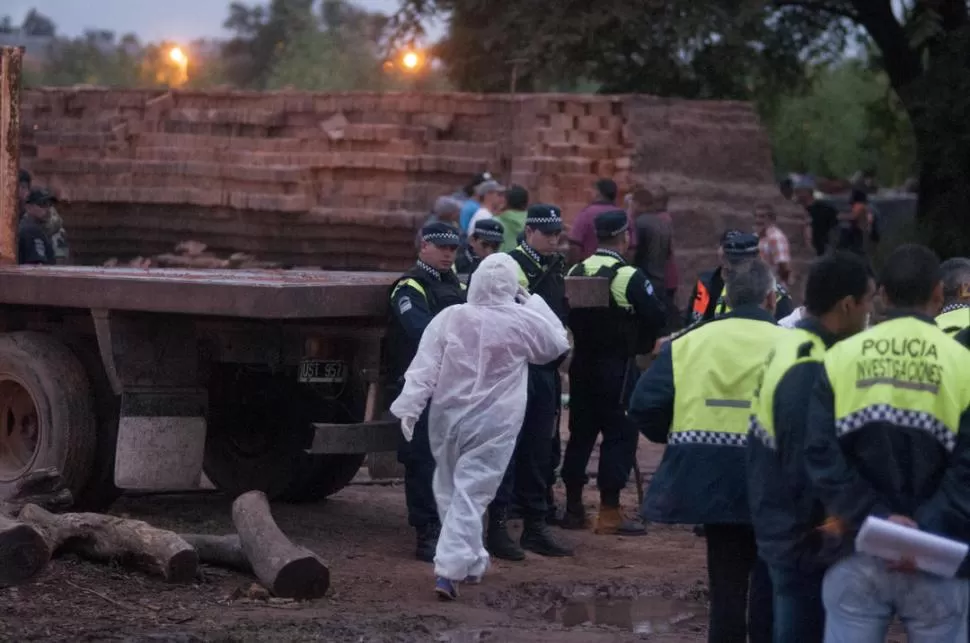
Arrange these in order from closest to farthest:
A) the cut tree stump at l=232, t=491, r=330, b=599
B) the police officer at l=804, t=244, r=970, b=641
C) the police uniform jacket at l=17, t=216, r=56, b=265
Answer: the police officer at l=804, t=244, r=970, b=641, the cut tree stump at l=232, t=491, r=330, b=599, the police uniform jacket at l=17, t=216, r=56, b=265

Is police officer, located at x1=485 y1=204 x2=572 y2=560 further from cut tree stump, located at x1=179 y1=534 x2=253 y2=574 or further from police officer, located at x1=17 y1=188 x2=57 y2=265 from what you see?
police officer, located at x1=17 y1=188 x2=57 y2=265

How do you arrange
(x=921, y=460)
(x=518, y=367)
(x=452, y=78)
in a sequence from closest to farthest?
1. (x=921, y=460)
2. (x=518, y=367)
3. (x=452, y=78)

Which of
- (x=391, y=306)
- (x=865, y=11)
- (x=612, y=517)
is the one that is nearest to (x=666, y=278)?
(x=612, y=517)

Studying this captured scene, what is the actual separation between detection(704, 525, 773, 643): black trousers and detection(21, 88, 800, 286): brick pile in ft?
34.9

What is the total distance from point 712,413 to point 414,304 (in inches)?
112

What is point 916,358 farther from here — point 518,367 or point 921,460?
point 518,367

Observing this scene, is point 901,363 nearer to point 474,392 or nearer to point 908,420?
point 908,420

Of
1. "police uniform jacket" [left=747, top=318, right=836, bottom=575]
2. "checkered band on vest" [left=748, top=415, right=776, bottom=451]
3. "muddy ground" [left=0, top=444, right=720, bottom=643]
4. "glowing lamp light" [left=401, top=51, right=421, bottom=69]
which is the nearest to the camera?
"police uniform jacket" [left=747, top=318, right=836, bottom=575]

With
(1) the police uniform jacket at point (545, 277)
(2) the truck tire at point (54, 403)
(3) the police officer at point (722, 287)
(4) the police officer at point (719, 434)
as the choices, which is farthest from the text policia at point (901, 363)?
(2) the truck tire at point (54, 403)

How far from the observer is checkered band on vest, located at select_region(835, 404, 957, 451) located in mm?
4668

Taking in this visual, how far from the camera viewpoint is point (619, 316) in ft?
31.8

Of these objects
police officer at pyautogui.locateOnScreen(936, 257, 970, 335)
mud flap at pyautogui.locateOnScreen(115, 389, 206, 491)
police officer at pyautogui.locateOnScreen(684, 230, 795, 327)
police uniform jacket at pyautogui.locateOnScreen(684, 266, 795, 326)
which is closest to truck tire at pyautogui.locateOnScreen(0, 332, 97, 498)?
mud flap at pyautogui.locateOnScreen(115, 389, 206, 491)

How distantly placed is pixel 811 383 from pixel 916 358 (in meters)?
0.40

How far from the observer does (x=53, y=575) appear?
25.5ft
